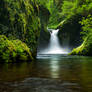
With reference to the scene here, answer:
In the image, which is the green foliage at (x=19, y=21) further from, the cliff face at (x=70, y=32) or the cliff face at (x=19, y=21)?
the cliff face at (x=70, y=32)

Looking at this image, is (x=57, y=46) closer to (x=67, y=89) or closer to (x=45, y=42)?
(x=45, y=42)

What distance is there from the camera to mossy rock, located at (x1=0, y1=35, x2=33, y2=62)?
424 inches

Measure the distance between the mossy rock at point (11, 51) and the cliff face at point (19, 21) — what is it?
975 mm

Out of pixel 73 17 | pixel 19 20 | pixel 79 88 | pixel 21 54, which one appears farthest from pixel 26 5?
pixel 73 17

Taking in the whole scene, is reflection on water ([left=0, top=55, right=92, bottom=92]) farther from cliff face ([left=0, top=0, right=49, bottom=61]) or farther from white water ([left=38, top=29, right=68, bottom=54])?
white water ([left=38, top=29, right=68, bottom=54])

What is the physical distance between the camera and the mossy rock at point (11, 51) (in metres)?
10.8

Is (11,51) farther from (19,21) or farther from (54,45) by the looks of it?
(54,45)

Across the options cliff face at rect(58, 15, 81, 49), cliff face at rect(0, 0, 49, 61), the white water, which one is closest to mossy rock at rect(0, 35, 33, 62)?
cliff face at rect(0, 0, 49, 61)

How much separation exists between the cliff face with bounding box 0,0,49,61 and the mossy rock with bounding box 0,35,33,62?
975 mm

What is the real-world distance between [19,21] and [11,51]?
346cm

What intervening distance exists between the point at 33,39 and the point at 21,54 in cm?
409

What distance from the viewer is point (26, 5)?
15391mm

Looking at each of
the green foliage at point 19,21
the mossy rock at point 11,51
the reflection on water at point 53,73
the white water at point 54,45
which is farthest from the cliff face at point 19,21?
the white water at point 54,45

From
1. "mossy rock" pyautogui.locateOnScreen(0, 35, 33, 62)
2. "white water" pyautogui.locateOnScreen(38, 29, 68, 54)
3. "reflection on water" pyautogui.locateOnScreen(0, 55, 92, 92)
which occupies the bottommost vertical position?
"white water" pyautogui.locateOnScreen(38, 29, 68, 54)
